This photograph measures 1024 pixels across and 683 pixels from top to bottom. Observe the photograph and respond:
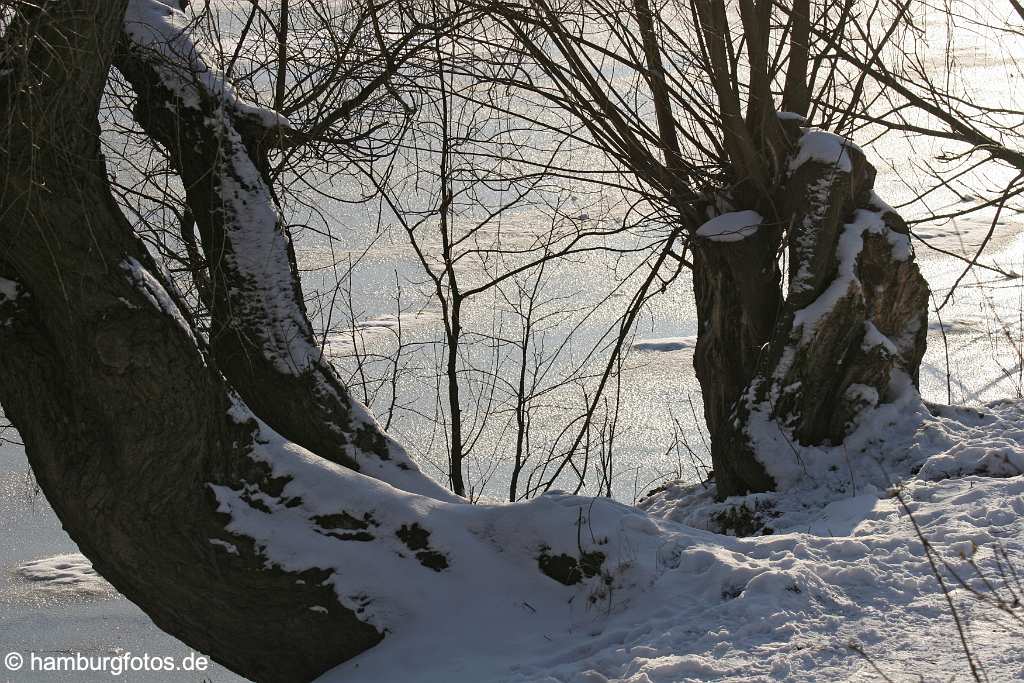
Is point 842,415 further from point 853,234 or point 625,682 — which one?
point 625,682

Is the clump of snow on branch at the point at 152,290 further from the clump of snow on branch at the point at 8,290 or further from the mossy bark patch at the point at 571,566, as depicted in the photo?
the mossy bark patch at the point at 571,566

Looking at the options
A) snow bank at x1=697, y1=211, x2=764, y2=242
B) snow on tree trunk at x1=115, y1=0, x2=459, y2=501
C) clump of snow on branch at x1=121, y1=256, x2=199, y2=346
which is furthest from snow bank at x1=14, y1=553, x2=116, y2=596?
snow bank at x1=697, y1=211, x2=764, y2=242

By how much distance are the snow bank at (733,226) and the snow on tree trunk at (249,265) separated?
6.32 feet

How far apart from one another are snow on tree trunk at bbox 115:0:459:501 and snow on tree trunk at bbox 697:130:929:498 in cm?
155

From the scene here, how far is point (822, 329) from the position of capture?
4715mm

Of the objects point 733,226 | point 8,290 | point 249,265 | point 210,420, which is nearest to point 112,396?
point 210,420

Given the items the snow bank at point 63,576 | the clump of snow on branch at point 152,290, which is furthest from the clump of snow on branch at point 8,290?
the snow bank at point 63,576

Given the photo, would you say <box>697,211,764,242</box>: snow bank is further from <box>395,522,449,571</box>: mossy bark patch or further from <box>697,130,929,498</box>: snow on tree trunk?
<box>395,522,449,571</box>: mossy bark patch

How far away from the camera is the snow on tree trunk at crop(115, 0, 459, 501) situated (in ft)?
12.9

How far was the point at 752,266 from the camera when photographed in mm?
5121

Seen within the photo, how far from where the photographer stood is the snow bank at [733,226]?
501 cm

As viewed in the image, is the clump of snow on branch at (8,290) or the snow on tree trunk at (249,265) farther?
the snow on tree trunk at (249,265)

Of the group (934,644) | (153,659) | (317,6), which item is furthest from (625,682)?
(153,659)

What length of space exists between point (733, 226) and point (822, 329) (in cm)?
67
